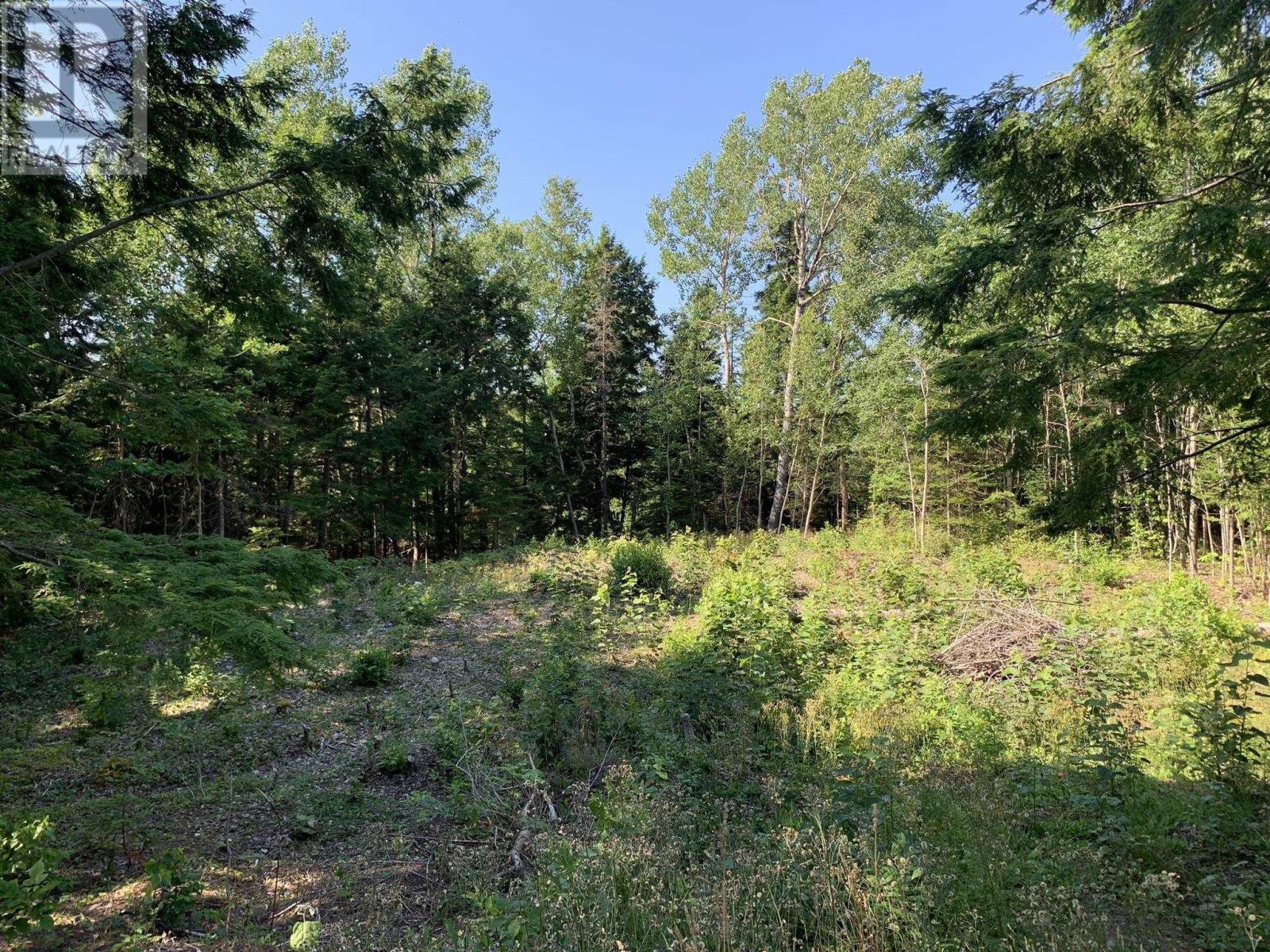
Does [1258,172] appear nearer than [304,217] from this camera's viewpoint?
Yes

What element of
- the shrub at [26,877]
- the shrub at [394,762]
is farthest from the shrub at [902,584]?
the shrub at [26,877]

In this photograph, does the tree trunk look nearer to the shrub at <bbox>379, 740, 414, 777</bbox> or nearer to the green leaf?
the shrub at <bbox>379, 740, 414, 777</bbox>

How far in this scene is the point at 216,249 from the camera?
5.16 m

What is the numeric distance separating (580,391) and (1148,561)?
19.1 metres

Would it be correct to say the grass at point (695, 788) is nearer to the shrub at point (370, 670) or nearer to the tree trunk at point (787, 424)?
the shrub at point (370, 670)

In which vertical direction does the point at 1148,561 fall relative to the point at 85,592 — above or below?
below

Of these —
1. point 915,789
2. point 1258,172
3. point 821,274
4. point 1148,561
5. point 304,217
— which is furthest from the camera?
point 821,274

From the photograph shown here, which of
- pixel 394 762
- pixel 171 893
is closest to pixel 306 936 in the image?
pixel 171 893

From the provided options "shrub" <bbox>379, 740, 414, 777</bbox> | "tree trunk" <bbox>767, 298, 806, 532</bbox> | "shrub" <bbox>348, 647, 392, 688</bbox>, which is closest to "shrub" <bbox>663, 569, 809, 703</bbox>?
"shrub" <bbox>379, 740, 414, 777</bbox>

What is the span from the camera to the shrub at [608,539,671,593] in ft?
40.9

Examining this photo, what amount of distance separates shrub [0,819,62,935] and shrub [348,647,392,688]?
3.93m

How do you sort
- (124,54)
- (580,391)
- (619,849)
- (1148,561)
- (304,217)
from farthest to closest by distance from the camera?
(580,391) < (1148,561) < (304,217) < (124,54) < (619,849)

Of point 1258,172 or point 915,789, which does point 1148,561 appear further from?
point 915,789

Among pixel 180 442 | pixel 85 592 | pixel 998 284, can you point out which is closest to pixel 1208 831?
pixel 998 284
